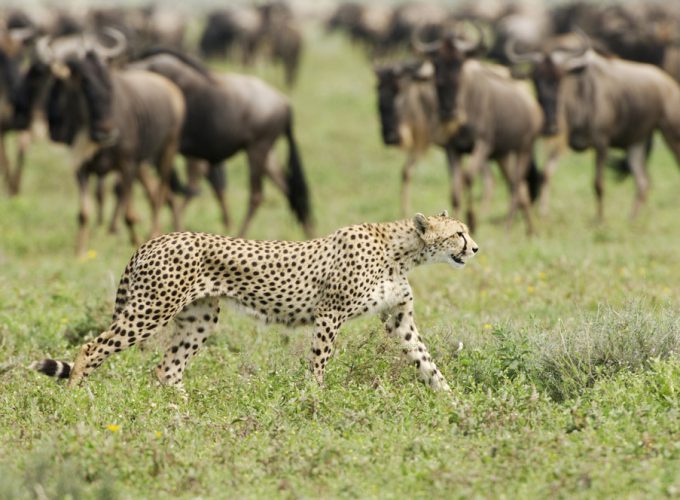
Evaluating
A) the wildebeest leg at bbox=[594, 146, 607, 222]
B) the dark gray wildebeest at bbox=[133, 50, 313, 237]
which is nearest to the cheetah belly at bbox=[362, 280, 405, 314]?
the dark gray wildebeest at bbox=[133, 50, 313, 237]

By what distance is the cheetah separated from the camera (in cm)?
689

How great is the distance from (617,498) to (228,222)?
1055cm

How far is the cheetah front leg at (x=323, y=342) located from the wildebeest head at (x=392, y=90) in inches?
358

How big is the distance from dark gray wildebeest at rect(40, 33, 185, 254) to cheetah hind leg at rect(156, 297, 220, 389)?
6.09 metres

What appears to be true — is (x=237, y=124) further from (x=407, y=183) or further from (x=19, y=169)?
(x=19, y=169)

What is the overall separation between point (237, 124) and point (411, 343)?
8.06 m

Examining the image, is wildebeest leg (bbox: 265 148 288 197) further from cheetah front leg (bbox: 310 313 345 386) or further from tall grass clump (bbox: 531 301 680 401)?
tall grass clump (bbox: 531 301 680 401)

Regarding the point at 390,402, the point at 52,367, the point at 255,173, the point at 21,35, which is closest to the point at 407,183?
the point at 255,173

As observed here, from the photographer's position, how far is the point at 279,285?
23.1 ft

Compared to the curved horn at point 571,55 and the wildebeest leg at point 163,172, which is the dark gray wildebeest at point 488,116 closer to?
the curved horn at point 571,55

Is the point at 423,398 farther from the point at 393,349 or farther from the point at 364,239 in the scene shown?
the point at 364,239

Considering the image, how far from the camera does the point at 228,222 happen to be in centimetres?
1524

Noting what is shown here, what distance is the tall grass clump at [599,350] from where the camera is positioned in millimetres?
6750

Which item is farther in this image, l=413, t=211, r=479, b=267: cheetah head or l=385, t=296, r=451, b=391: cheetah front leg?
l=413, t=211, r=479, b=267: cheetah head
